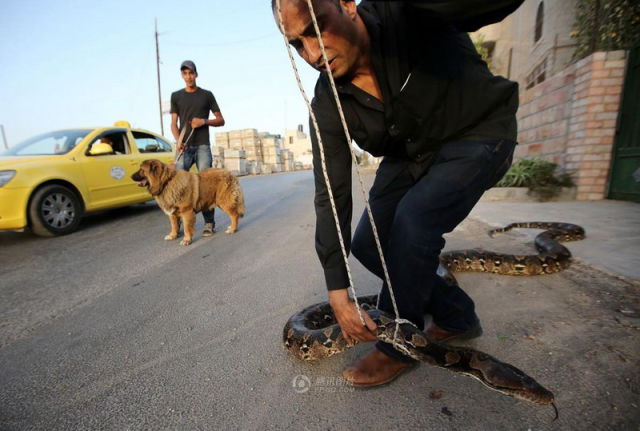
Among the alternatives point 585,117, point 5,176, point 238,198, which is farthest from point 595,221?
point 5,176

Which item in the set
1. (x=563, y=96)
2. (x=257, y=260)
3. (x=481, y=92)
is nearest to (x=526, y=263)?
(x=481, y=92)

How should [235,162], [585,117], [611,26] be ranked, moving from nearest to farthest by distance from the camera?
[585,117], [611,26], [235,162]

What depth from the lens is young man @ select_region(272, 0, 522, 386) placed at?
142 centimetres

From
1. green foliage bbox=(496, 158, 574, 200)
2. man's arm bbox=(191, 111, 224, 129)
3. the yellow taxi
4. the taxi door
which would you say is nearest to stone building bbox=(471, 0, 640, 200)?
green foliage bbox=(496, 158, 574, 200)

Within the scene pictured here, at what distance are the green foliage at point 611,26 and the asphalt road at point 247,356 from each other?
225 inches

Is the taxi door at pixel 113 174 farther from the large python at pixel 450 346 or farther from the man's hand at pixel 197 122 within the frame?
the large python at pixel 450 346

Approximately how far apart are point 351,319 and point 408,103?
1155 millimetres

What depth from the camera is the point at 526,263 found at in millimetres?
3066

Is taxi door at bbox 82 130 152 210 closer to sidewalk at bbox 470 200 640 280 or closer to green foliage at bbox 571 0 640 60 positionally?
sidewalk at bbox 470 200 640 280

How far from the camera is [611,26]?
5.90 m

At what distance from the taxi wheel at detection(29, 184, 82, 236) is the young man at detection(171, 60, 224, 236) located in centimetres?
214

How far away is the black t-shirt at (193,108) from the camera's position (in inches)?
212

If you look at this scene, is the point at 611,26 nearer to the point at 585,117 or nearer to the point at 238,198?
the point at 585,117

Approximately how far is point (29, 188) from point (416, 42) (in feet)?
20.6
